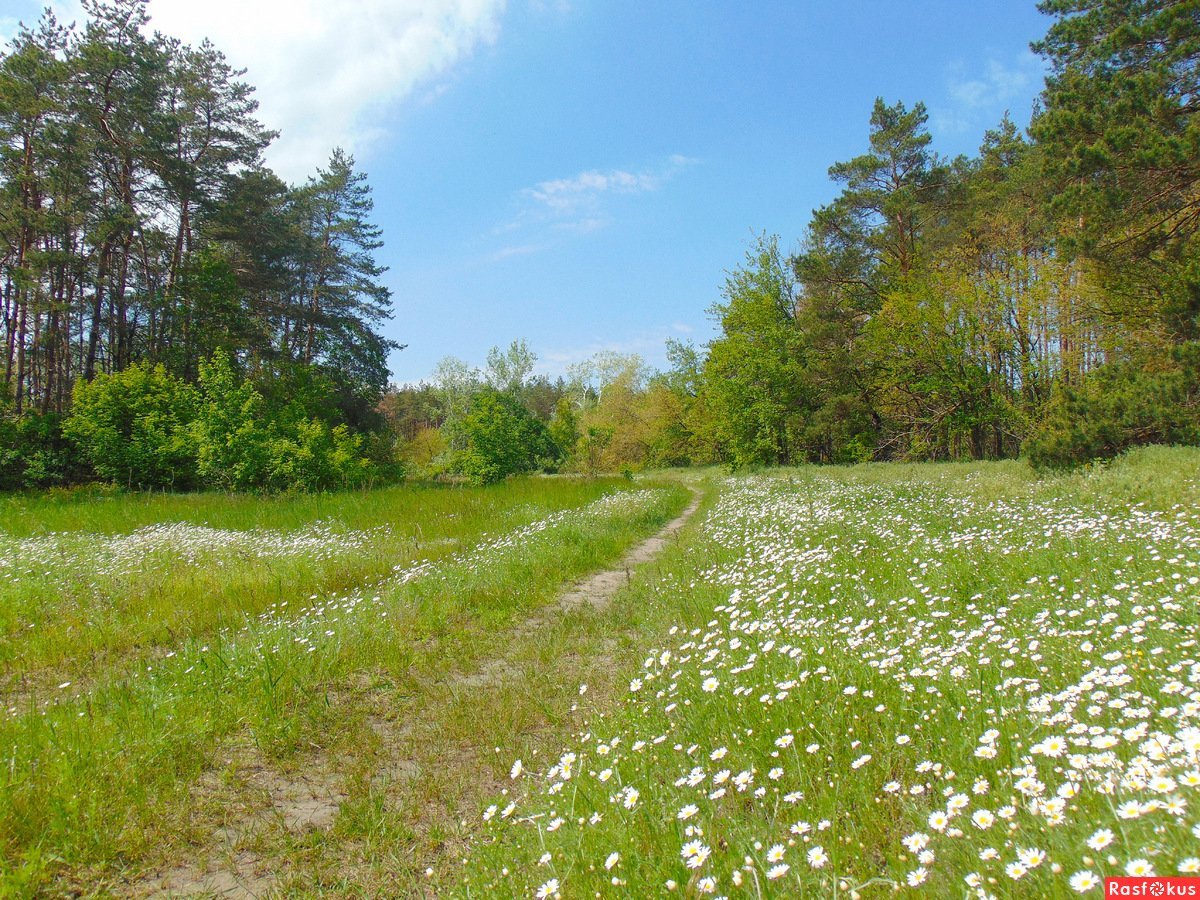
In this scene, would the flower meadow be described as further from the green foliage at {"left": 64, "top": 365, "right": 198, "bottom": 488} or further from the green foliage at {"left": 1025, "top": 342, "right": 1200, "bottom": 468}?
the green foliage at {"left": 64, "top": 365, "right": 198, "bottom": 488}

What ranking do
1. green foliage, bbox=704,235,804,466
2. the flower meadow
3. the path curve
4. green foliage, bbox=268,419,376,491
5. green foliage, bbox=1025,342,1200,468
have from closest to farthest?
the flower meadow < the path curve < green foliage, bbox=1025,342,1200,468 < green foliage, bbox=268,419,376,491 < green foliage, bbox=704,235,804,466

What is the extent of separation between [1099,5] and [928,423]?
19.1 m

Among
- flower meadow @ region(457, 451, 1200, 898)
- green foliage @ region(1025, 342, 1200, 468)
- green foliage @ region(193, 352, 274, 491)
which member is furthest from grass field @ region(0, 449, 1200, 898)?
green foliage @ region(193, 352, 274, 491)

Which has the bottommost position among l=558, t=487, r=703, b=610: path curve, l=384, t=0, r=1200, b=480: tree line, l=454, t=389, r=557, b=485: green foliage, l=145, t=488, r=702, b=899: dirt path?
l=145, t=488, r=702, b=899: dirt path

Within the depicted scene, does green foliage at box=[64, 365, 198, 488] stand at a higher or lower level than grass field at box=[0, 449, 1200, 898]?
higher

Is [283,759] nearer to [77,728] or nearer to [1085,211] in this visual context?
[77,728]

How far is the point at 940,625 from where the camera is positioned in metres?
3.92

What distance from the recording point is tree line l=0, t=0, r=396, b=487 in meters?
23.6

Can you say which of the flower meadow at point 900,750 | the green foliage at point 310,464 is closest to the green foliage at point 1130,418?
the flower meadow at point 900,750

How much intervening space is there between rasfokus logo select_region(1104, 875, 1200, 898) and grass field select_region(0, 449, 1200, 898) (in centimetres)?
4

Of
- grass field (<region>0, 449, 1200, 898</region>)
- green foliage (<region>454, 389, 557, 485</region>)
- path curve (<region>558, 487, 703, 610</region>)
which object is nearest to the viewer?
grass field (<region>0, 449, 1200, 898</region>)

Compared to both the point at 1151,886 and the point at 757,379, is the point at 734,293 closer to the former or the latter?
the point at 757,379

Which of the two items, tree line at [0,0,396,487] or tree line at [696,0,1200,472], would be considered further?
tree line at [0,0,396,487]

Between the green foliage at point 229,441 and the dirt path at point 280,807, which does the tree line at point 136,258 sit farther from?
the dirt path at point 280,807
